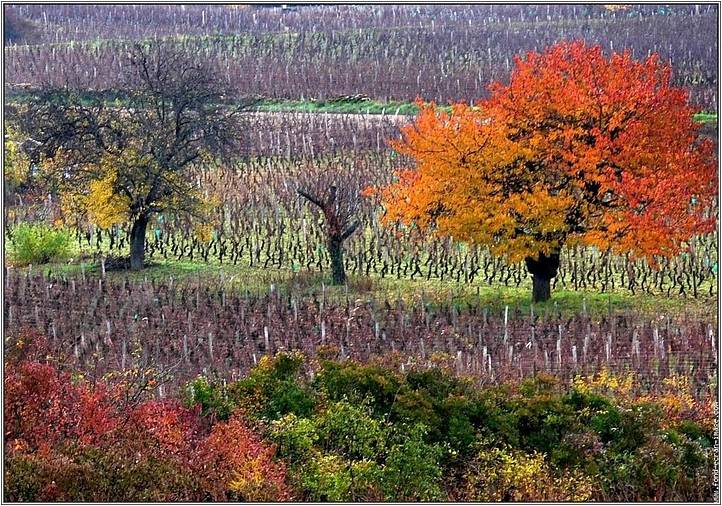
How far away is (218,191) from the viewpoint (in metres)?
35.5

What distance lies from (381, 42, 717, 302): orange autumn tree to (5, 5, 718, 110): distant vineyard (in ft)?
79.8

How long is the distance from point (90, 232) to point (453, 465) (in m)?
18.7

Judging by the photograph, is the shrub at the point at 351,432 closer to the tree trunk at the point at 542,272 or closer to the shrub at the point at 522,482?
the shrub at the point at 522,482

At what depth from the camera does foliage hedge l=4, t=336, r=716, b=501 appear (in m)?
13.8

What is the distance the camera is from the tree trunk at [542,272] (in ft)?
79.2

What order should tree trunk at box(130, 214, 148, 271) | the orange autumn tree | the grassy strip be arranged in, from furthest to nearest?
the grassy strip → tree trunk at box(130, 214, 148, 271) → the orange autumn tree

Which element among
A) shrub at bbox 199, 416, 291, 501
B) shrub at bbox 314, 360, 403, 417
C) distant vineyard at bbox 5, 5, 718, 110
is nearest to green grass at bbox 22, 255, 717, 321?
shrub at bbox 314, 360, 403, 417

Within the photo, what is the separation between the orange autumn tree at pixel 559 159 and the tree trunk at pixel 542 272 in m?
0.82

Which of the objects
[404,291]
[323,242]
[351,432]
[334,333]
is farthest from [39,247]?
[351,432]

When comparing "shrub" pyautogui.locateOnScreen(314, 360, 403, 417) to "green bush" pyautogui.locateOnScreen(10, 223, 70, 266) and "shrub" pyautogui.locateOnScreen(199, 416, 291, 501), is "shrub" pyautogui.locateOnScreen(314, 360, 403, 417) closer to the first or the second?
"shrub" pyautogui.locateOnScreen(199, 416, 291, 501)

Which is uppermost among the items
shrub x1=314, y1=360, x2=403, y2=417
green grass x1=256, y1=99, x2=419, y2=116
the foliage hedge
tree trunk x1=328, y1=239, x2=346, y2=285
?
green grass x1=256, y1=99, x2=419, y2=116

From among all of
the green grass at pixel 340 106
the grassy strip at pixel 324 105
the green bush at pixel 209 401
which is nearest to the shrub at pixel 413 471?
the green bush at pixel 209 401

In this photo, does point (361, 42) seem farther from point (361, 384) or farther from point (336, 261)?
point (361, 384)

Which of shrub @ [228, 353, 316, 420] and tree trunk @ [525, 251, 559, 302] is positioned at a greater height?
tree trunk @ [525, 251, 559, 302]
